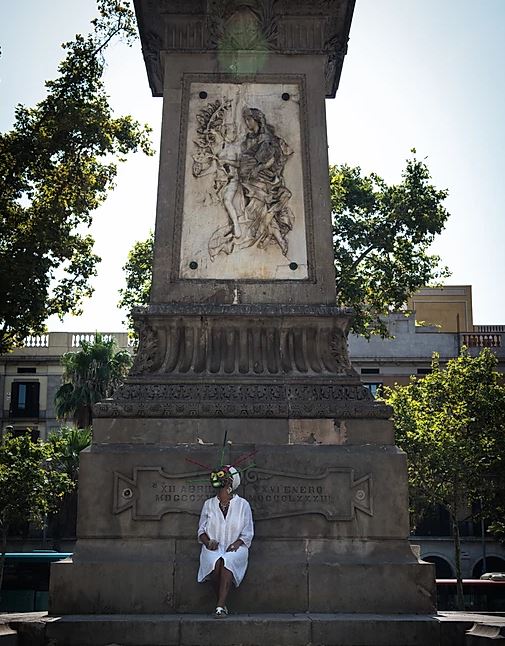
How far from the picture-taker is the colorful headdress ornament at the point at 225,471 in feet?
31.1

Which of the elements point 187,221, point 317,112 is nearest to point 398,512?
point 187,221

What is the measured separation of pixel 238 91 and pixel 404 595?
670 centimetres

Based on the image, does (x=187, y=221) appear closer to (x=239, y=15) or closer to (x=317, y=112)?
(x=317, y=112)

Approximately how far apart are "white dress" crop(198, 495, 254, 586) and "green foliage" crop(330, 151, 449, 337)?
56.2 ft

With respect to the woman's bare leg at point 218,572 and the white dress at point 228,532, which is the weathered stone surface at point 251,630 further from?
the white dress at point 228,532

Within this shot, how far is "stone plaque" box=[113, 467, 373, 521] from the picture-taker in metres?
10.0

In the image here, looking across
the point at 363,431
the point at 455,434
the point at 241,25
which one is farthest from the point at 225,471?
the point at 455,434

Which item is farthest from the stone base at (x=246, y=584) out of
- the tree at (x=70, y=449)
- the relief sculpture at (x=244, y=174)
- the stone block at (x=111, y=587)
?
the tree at (x=70, y=449)

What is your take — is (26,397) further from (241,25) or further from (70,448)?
(241,25)

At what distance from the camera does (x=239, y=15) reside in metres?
12.6

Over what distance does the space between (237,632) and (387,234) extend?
19840mm

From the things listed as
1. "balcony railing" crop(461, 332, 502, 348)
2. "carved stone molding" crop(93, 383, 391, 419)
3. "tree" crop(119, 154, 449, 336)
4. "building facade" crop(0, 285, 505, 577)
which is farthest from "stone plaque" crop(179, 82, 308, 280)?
"balcony railing" crop(461, 332, 502, 348)

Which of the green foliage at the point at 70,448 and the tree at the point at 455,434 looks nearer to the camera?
the tree at the point at 455,434

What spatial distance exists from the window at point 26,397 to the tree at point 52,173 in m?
29.1
